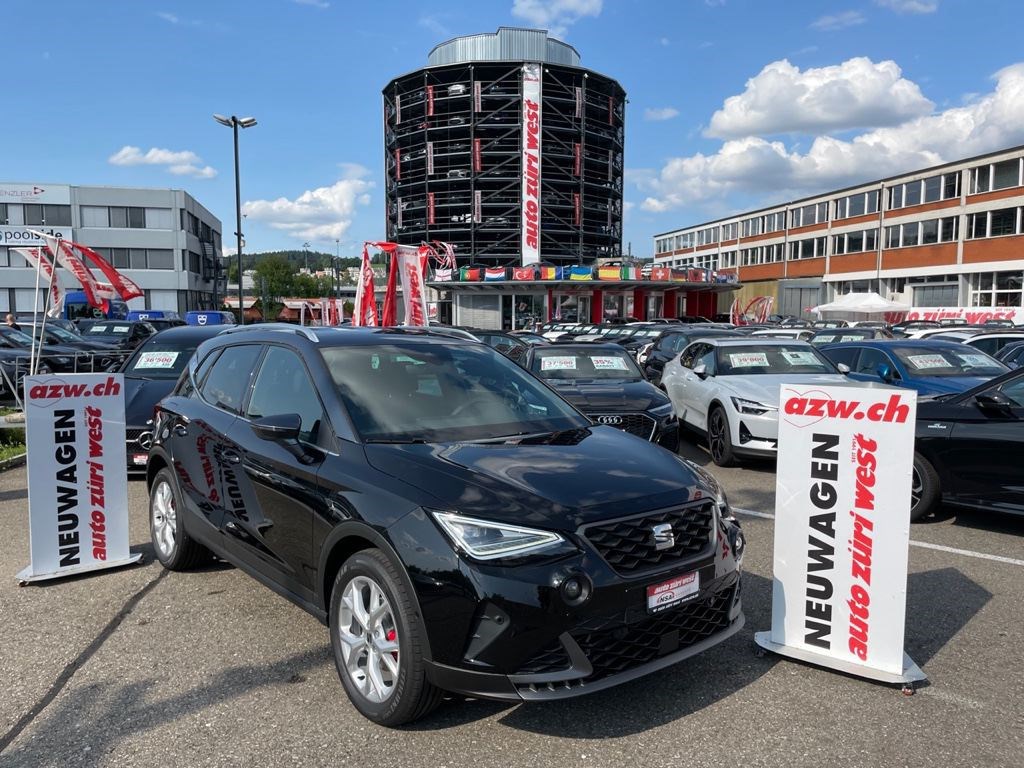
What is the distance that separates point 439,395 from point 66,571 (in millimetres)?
3121

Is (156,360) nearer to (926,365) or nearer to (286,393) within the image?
(286,393)

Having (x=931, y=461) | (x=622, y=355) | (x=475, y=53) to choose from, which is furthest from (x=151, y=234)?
(x=931, y=461)

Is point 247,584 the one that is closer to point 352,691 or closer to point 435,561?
point 352,691

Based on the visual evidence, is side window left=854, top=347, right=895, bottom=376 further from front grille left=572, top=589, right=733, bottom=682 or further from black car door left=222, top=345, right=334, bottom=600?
black car door left=222, top=345, right=334, bottom=600

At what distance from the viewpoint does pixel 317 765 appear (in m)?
3.00

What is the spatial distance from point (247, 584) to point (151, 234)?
2727 inches

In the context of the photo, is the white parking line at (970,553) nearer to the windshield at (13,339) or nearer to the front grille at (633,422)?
the front grille at (633,422)

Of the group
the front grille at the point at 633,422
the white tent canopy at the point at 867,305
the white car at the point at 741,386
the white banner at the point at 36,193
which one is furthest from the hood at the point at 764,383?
the white banner at the point at 36,193

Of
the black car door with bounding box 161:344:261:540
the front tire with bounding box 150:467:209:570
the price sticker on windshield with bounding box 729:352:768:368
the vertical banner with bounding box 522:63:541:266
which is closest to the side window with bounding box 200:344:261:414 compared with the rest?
the black car door with bounding box 161:344:261:540

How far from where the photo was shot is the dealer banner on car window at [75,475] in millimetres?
5191

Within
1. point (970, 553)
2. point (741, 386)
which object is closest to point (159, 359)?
A: point (741, 386)

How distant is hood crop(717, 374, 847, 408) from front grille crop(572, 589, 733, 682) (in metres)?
5.90

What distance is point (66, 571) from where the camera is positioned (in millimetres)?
5285

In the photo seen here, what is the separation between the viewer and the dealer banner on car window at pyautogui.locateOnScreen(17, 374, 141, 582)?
5.19m
